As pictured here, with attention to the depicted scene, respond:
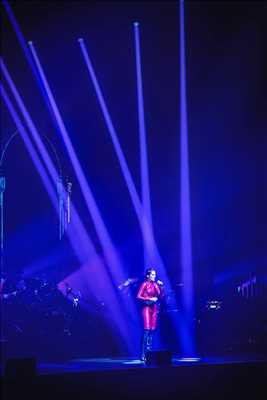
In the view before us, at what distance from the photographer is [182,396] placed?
6.85 metres

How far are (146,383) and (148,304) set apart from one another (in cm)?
312

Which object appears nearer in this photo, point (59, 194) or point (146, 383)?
point (146, 383)

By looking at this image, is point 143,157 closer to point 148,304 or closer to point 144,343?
point 148,304

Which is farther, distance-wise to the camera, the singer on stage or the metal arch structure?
the metal arch structure

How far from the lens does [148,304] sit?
9.92m

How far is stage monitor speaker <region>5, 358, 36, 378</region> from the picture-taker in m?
6.07

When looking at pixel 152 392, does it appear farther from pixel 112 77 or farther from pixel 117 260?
pixel 112 77

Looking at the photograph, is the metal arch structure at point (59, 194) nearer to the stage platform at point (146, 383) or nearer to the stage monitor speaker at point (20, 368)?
the stage platform at point (146, 383)

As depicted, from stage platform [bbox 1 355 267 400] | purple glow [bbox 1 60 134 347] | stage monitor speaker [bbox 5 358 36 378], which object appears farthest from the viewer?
purple glow [bbox 1 60 134 347]

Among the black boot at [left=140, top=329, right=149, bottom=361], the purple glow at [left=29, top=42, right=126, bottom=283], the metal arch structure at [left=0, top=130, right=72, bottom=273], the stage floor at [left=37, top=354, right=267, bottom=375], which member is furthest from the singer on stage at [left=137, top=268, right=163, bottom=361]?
the metal arch structure at [left=0, top=130, right=72, bottom=273]

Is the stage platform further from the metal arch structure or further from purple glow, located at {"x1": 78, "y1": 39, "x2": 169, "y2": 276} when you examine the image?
the metal arch structure

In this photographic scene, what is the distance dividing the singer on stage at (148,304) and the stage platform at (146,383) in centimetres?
212

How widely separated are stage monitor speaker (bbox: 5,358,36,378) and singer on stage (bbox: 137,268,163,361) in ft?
12.7

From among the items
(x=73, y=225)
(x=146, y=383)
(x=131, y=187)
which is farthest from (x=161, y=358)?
A: (x=73, y=225)
